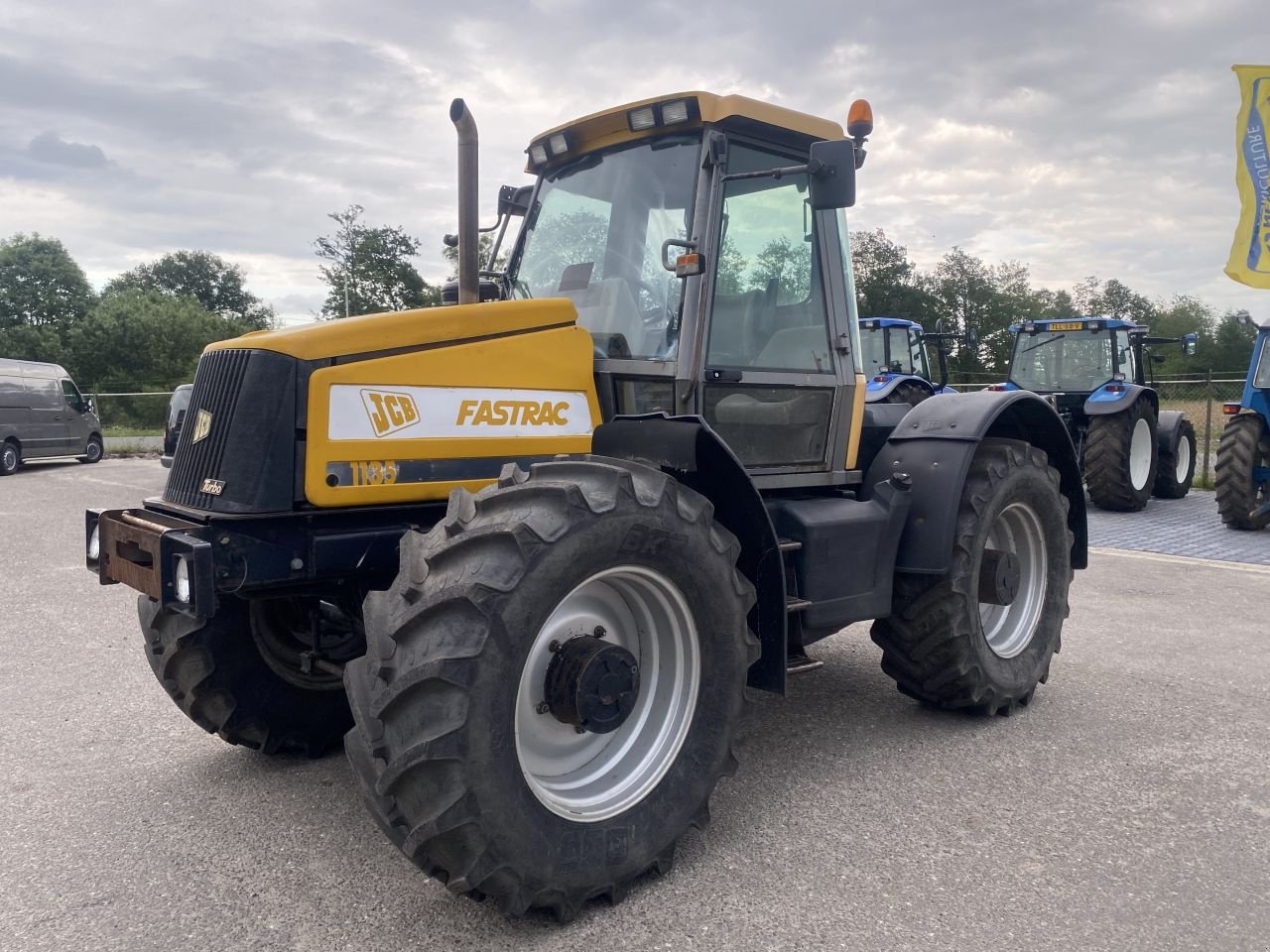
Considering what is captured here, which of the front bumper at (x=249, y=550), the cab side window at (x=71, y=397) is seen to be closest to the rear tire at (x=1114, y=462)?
the front bumper at (x=249, y=550)

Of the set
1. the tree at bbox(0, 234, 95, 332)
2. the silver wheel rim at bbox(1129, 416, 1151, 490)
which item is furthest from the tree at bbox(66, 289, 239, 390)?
the silver wheel rim at bbox(1129, 416, 1151, 490)

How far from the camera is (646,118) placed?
11.9ft

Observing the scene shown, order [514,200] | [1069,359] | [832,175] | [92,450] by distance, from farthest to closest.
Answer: [92,450], [1069,359], [514,200], [832,175]

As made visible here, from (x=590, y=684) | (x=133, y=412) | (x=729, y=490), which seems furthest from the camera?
(x=133, y=412)

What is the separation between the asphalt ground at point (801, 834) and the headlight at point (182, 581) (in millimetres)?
878

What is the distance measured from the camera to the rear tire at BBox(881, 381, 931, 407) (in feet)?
39.1

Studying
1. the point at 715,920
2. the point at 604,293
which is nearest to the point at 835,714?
the point at 715,920

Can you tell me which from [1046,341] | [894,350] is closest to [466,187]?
[894,350]

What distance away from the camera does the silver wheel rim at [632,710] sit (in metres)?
2.84

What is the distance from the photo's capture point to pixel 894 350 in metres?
14.1

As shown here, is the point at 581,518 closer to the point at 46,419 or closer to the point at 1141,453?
the point at 1141,453

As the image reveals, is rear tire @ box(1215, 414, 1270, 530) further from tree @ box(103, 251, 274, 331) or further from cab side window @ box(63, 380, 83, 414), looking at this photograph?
tree @ box(103, 251, 274, 331)

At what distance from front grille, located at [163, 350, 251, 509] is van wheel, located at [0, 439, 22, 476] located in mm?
17064

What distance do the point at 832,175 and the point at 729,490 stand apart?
121 cm
